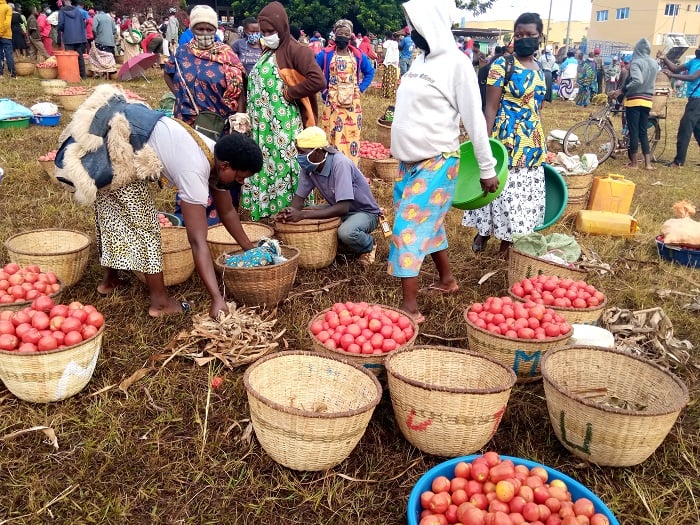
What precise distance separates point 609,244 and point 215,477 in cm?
476

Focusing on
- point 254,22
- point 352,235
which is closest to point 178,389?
point 352,235

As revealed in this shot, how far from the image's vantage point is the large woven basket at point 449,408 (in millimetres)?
2545

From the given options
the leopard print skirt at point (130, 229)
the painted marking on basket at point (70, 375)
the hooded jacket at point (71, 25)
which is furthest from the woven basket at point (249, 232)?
the hooded jacket at point (71, 25)

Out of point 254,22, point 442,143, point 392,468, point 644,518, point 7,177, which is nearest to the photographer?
Result: point 644,518

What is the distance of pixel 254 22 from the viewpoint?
9.17 meters

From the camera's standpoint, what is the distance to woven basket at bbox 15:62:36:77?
14.4 metres

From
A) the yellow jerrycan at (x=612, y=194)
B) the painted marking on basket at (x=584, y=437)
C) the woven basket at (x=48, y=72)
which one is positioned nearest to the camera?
the painted marking on basket at (x=584, y=437)

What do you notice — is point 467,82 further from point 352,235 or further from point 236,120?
point 236,120

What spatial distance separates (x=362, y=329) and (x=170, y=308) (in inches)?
61.1

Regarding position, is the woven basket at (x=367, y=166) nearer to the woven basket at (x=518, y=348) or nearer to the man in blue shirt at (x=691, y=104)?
the woven basket at (x=518, y=348)

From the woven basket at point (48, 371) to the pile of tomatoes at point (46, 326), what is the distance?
0.19 feet

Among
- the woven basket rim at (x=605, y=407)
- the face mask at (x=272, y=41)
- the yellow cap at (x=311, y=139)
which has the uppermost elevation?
the face mask at (x=272, y=41)

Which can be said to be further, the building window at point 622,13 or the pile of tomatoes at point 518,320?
the building window at point 622,13

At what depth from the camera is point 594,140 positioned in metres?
11.1
